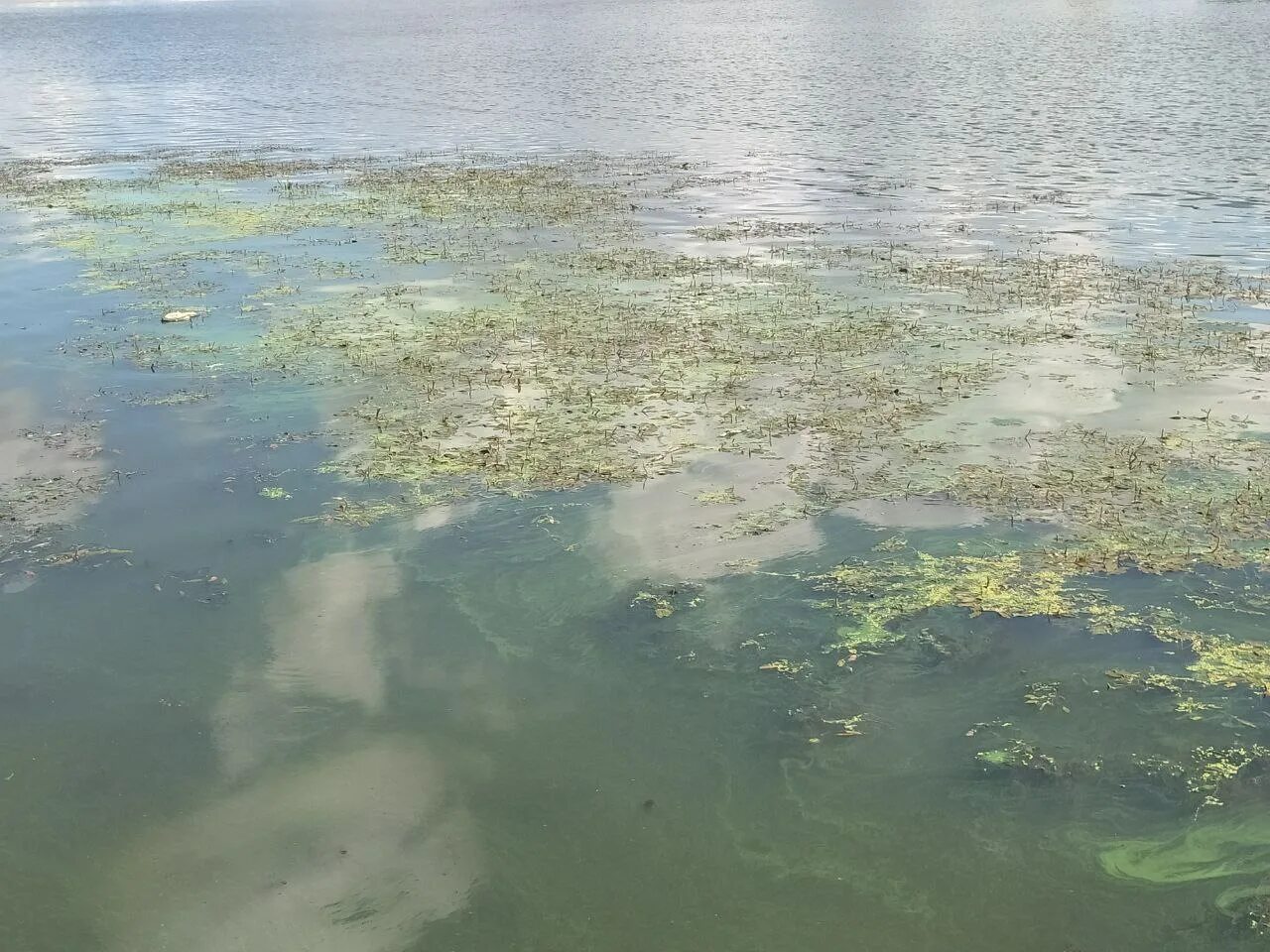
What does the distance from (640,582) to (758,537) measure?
1146mm

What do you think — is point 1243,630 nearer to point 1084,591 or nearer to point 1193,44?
point 1084,591

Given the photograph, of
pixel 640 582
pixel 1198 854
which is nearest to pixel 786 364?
pixel 640 582

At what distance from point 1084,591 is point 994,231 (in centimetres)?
1328

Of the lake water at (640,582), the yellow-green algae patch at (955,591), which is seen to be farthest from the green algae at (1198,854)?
the yellow-green algae patch at (955,591)

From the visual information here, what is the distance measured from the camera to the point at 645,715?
7.41 meters

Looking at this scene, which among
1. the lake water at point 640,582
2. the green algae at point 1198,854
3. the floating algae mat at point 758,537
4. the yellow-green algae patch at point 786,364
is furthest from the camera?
the yellow-green algae patch at point 786,364

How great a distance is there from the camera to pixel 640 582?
891 centimetres

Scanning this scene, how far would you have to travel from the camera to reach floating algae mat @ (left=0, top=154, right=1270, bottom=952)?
6395 millimetres

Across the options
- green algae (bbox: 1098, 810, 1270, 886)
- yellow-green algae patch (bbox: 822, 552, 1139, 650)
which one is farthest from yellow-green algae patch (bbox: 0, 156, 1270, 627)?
green algae (bbox: 1098, 810, 1270, 886)

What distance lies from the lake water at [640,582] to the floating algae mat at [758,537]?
0.04 m

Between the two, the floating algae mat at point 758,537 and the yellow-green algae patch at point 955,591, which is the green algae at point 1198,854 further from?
the yellow-green algae patch at point 955,591

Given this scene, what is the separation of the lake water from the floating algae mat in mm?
41

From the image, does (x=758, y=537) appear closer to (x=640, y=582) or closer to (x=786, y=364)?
(x=640, y=582)

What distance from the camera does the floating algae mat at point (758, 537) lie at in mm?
6395
